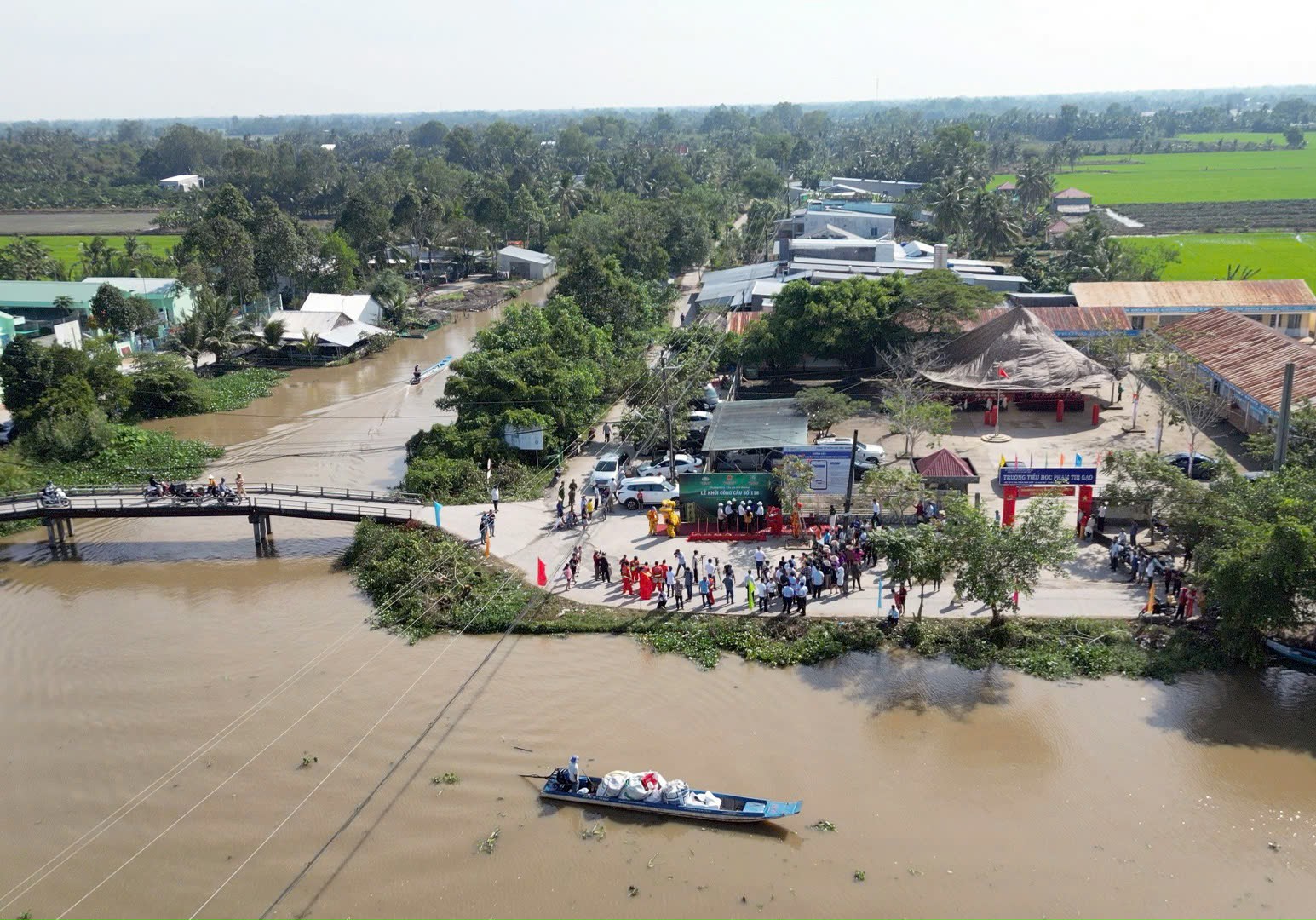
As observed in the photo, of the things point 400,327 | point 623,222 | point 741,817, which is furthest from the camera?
point 623,222

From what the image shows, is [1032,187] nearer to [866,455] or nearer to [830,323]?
[830,323]

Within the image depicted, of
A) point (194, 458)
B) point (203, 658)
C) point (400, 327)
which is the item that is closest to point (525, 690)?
point (203, 658)

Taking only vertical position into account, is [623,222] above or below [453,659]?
above

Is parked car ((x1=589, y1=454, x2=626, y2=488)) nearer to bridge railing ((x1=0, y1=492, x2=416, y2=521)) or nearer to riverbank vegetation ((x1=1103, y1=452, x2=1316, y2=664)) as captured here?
bridge railing ((x1=0, y1=492, x2=416, y2=521))

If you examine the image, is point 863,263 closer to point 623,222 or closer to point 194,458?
point 623,222

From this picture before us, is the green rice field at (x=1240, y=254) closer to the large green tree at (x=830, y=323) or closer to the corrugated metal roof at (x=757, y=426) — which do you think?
the large green tree at (x=830, y=323)

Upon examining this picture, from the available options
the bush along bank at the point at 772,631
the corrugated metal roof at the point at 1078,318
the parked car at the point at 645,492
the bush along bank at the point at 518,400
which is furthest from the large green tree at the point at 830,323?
the bush along bank at the point at 772,631
